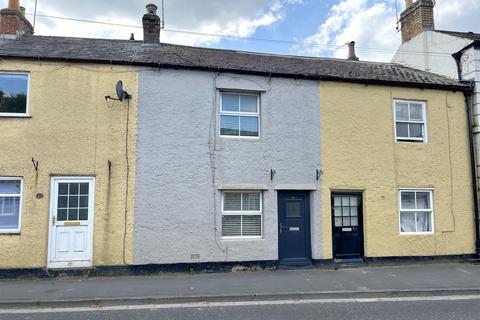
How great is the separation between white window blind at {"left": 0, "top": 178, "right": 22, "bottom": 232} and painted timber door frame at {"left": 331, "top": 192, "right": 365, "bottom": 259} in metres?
8.61

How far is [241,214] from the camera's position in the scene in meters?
10.9

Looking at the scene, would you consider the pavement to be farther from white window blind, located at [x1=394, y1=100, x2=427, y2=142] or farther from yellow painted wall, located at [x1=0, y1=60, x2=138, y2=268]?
white window blind, located at [x1=394, y1=100, x2=427, y2=142]

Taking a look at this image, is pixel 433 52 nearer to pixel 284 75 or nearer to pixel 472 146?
pixel 472 146

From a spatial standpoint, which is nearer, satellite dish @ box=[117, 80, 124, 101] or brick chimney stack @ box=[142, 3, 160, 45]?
satellite dish @ box=[117, 80, 124, 101]

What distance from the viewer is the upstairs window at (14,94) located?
1025 cm

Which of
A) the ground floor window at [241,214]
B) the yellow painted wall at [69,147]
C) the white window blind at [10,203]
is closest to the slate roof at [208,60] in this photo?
the yellow painted wall at [69,147]

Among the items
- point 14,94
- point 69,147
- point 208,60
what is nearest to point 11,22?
point 14,94

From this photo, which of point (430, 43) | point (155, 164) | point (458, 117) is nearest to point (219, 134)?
point (155, 164)

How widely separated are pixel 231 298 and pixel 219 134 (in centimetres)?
478

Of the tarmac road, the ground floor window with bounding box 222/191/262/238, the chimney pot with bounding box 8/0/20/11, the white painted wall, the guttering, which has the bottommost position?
the tarmac road

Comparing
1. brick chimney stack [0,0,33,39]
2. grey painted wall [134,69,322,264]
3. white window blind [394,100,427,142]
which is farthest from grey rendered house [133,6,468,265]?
brick chimney stack [0,0,33,39]

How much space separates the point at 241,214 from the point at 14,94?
273 inches

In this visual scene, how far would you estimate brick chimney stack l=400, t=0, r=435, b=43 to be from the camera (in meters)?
15.1

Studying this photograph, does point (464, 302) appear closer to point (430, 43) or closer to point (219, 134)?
point (219, 134)
